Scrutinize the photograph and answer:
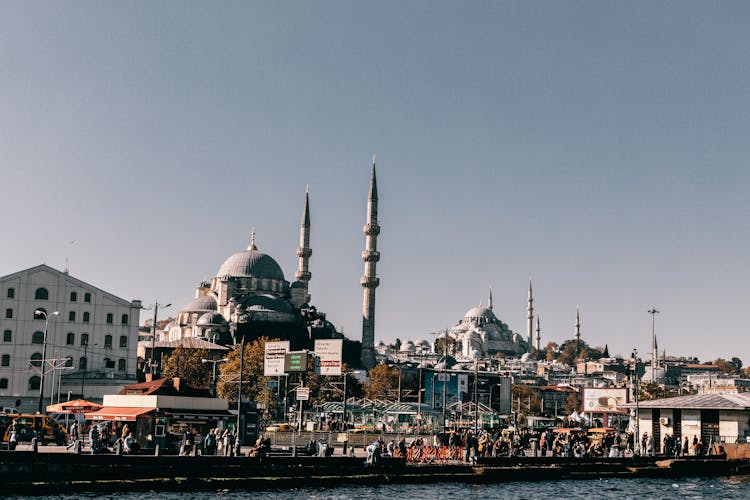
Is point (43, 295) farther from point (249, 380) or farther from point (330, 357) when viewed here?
point (330, 357)

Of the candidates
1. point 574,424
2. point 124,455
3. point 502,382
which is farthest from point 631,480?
point 502,382

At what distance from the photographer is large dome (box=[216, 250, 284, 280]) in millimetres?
145000

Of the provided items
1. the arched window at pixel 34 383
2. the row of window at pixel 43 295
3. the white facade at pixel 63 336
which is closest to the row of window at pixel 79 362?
the white facade at pixel 63 336

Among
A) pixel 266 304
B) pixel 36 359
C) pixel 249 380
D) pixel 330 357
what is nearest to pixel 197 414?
pixel 330 357

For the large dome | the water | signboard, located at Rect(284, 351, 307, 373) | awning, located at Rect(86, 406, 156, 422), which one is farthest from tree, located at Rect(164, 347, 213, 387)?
the water

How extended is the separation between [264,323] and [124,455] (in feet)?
302

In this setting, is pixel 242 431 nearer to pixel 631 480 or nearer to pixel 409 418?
pixel 631 480

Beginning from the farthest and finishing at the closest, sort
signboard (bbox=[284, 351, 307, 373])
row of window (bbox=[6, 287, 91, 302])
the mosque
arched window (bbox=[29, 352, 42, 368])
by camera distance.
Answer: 1. the mosque
2. arched window (bbox=[29, 352, 42, 368])
3. row of window (bbox=[6, 287, 91, 302])
4. signboard (bbox=[284, 351, 307, 373])

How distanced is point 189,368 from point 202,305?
128 ft

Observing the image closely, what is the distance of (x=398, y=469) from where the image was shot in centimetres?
4138

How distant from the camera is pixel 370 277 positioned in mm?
130875

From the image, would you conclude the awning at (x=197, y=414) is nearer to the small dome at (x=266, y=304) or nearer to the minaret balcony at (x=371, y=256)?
the minaret balcony at (x=371, y=256)

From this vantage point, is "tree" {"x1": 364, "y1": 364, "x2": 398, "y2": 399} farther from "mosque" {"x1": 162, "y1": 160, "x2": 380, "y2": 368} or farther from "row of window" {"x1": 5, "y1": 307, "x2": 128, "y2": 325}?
"row of window" {"x1": 5, "y1": 307, "x2": 128, "y2": 325}

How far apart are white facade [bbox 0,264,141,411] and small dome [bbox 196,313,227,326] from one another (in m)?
39.9
